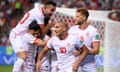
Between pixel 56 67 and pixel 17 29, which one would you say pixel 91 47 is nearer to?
pixel 56 67

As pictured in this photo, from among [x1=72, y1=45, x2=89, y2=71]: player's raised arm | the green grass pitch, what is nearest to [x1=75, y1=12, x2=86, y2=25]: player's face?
[x1=72, y1=45, x2=89, y2=71]: player's raised arm

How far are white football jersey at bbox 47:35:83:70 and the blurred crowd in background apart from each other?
313 inches

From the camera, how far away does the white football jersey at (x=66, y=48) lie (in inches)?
264

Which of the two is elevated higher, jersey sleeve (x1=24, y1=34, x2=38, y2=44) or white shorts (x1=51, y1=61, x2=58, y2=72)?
jersey sleeve (x1=24, y1=34, x2=38, y2=44)

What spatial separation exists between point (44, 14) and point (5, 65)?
6.03 m

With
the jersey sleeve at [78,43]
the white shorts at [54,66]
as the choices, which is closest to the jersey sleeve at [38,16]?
the white shorts at [54,66]

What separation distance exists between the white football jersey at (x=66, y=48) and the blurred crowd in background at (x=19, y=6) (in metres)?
7.96

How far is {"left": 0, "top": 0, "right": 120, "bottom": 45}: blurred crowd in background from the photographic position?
14883 mm

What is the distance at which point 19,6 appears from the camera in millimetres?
15398

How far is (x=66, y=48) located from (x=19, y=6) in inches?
349

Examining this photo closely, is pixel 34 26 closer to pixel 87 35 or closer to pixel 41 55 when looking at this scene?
pixel 41 55

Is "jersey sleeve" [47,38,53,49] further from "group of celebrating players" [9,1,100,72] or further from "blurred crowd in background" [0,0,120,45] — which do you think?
"blurred crowd in background" [0,0,120,45]

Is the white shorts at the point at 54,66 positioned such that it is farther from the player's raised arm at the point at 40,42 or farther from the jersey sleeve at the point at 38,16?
the jersey sleeve at the point at 38,16

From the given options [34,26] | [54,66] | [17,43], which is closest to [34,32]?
[34,26]
